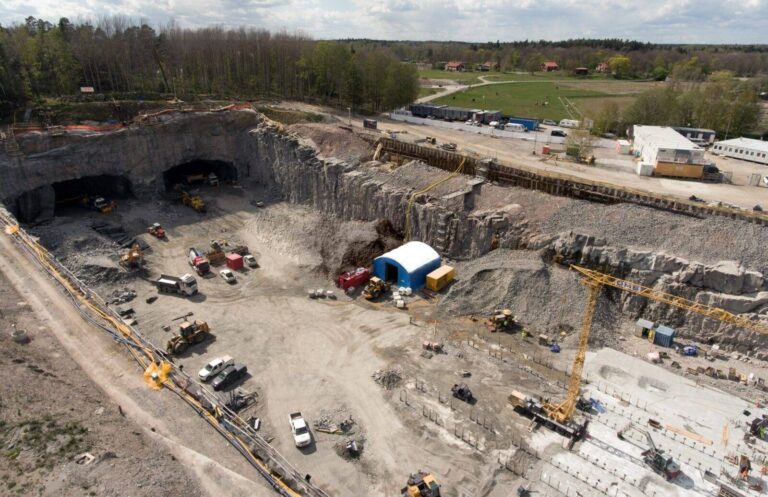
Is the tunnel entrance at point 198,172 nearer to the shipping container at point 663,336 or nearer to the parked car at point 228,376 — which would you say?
the parked car at point 228,376

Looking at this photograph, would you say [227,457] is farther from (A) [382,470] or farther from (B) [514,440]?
(B) [514,440]

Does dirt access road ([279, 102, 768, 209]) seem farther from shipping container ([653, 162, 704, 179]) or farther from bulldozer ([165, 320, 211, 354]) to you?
bulldozer ([165, 320, 211, 354])

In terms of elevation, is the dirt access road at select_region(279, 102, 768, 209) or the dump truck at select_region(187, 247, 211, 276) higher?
the dirt access road at select_region(279, 102, 768, 209)

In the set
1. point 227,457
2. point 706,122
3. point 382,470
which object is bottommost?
point 382,470

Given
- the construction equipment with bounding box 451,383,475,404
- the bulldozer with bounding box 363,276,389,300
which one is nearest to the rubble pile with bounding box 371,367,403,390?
Answer: the construction equipment with bounding box 451,383,475,404

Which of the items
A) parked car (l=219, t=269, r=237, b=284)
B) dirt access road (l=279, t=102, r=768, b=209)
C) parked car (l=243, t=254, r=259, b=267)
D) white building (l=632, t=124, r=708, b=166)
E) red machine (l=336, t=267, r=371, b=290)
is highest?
white building (l=632, t=124, r=708, b=166)

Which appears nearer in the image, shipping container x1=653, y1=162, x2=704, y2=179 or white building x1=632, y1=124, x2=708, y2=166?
white building x1=632, y1=124, x2=708, y2=166

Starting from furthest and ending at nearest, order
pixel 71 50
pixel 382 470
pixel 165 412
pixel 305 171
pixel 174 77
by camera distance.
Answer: pixel 174 77 < pixel 71 50 < pixel 305 171 < pixel 382 470 < pixel 165 412

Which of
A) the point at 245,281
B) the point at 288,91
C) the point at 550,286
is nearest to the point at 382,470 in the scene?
the point at 550,286
